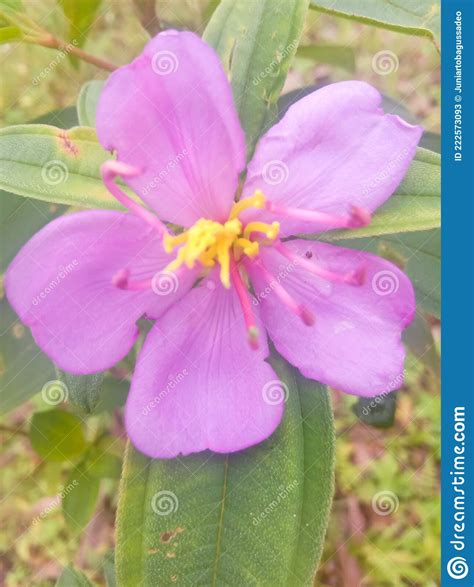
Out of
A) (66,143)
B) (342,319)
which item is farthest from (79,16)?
(342,319)

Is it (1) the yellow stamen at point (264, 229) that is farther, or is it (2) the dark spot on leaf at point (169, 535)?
(2) the dark spot on leaf at point (169, 535)

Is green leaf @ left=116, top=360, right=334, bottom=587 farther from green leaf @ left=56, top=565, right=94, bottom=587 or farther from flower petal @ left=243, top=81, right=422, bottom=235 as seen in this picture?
flower petal @ left=243, top=81, right=422, bottom=235

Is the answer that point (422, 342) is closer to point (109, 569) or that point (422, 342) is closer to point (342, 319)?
point (342, 319)

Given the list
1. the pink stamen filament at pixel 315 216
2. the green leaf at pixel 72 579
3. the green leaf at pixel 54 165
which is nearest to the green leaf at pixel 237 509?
the green leaf at pixel 72 579

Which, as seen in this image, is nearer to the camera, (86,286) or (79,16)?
(86,286)

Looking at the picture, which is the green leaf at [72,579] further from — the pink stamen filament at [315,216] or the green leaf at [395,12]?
the green leaf at [395,12]

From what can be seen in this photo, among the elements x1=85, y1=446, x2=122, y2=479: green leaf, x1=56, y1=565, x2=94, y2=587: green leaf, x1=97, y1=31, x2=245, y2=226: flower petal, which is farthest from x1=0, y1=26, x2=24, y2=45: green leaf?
x1=56, y1=565, x2=94, y2=587: green leaf
